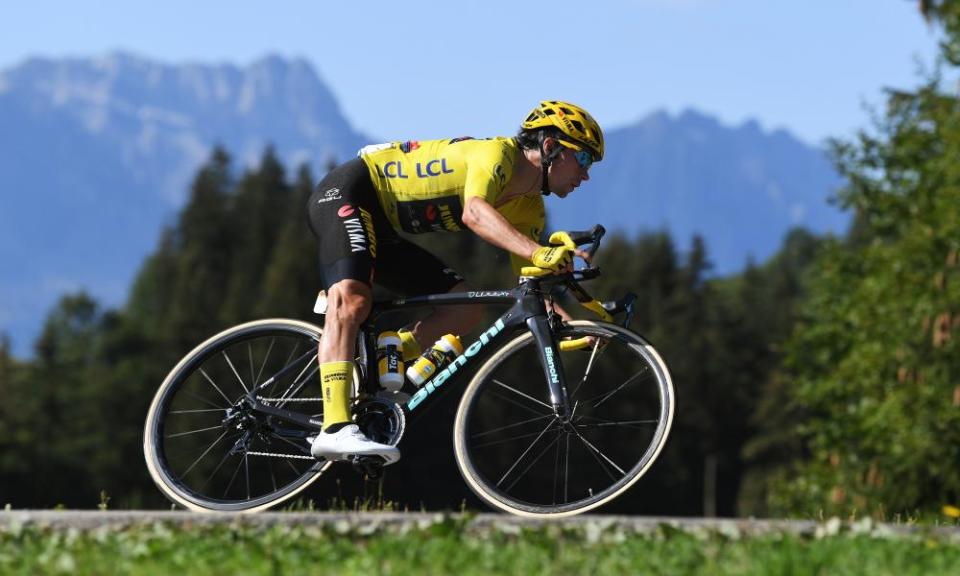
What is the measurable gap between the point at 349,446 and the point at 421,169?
1.48m

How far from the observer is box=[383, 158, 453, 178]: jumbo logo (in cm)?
784

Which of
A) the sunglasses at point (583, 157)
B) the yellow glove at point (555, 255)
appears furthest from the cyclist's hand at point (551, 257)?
the sunglasses at point (583, 157)

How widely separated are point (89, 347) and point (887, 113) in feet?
270

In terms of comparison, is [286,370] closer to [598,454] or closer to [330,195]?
[330,195]

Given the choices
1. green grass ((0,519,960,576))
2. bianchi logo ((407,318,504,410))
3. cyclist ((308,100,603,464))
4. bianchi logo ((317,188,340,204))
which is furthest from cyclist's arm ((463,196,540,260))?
green grass ((0,519,960,576))

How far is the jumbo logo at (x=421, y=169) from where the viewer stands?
7840 mm

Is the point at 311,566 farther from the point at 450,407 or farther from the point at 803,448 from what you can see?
the point at 803,448

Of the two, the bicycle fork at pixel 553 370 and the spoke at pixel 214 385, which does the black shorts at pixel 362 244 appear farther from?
the spoke at pixel 214 385

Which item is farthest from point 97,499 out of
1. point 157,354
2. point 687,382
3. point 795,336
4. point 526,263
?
point 526,263

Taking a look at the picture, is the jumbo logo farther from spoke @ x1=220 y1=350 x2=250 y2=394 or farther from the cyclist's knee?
spoke @ x1=220 y1=350 x2=250 y2=394

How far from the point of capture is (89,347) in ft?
351

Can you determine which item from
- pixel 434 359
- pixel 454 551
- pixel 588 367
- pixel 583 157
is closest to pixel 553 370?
pixel 588 367

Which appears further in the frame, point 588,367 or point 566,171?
point 566,171

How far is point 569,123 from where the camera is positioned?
779 cm
